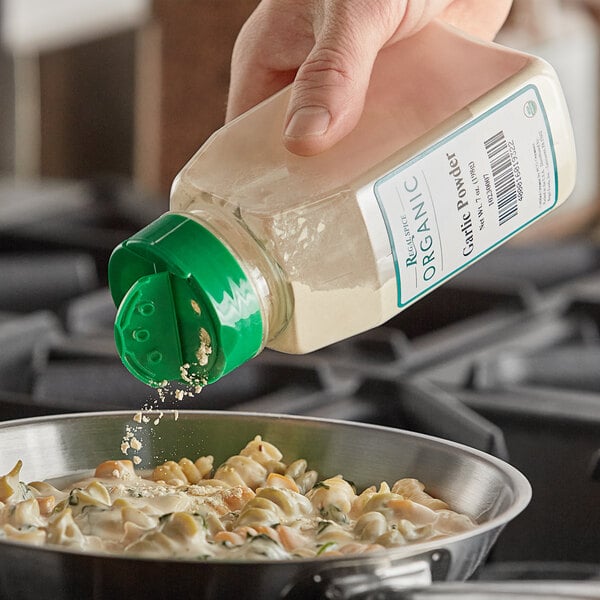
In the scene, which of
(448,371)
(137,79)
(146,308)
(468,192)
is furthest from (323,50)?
(137,79)

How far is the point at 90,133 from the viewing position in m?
3.82

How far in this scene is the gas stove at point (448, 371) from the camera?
4.07ft

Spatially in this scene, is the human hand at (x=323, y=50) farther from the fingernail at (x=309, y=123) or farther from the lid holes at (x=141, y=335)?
the lid holes at (x=141, y=335)

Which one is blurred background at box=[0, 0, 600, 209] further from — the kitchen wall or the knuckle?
the knuckle

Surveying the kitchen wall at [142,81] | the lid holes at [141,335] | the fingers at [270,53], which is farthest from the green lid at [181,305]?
the kitchen wall at [142,81]

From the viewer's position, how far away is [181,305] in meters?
0.82

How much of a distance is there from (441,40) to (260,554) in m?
0.48

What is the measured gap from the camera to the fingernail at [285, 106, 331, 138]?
88cm

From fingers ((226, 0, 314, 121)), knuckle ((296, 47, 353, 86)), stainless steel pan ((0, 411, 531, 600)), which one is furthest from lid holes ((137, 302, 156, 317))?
fingers ((226, 0, 314, 121))

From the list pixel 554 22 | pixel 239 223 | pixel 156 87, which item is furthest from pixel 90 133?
pixel 239 223

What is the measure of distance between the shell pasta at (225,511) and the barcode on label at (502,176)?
215 mm

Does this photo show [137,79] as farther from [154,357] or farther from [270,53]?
[154,357]

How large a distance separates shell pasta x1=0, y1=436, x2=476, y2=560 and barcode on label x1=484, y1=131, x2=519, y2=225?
0.22 m

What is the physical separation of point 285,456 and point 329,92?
0.25m
